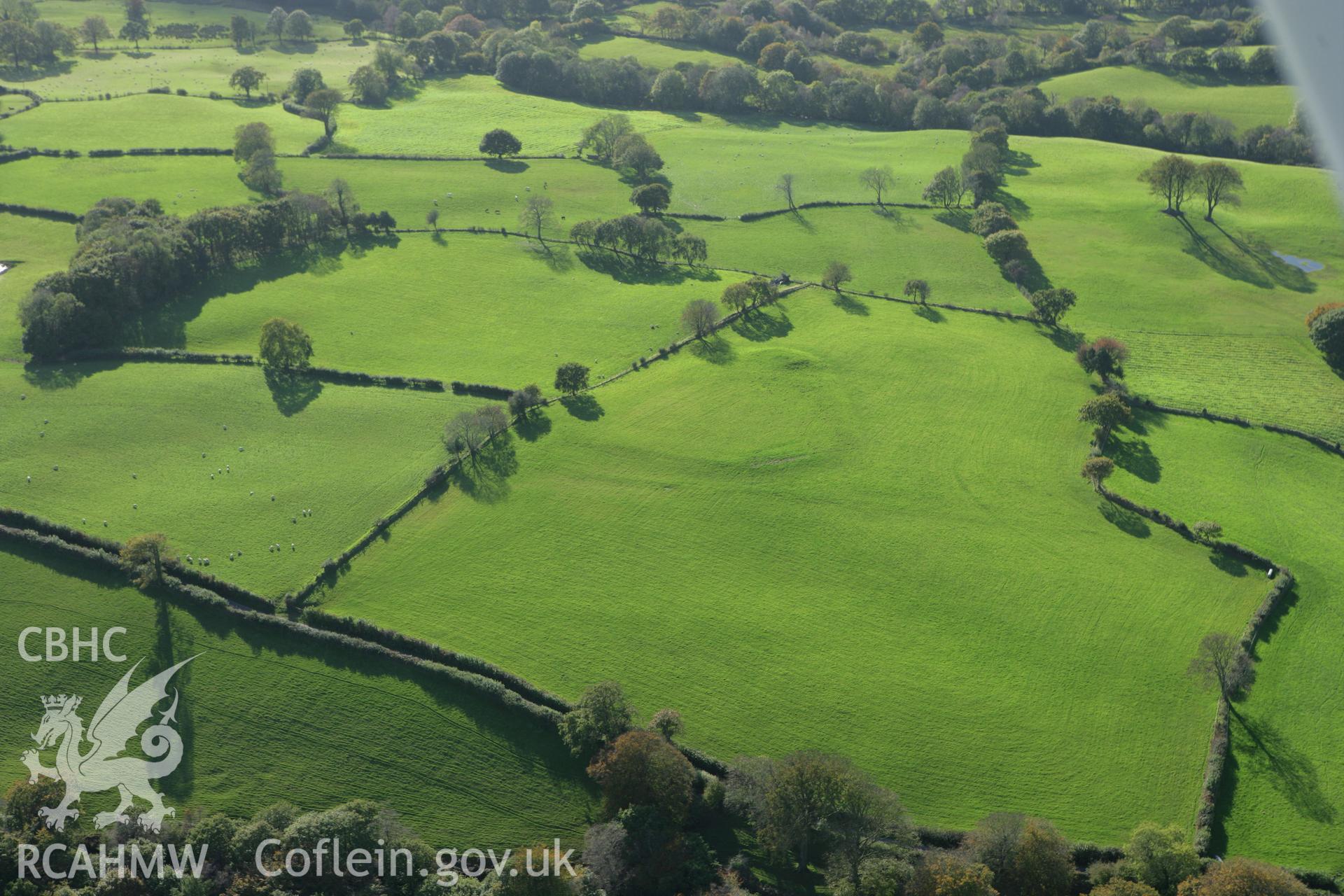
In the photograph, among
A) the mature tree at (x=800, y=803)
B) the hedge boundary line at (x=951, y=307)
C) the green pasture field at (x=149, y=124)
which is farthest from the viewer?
the green pasture field at (x=149, y=124)

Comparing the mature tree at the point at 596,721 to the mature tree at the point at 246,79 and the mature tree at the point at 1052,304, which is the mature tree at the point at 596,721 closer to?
the mature tree at the point at 1052,304

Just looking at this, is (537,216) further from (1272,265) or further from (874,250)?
(1272,265)

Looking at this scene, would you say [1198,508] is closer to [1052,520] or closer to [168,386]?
[1052,520]

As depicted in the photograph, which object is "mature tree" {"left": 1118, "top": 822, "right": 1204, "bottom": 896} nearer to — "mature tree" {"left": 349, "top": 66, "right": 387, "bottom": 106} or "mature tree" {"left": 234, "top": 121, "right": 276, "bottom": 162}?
"mature tree" {"left": 234, "top": 121, "right": 276, "bottom": 162}

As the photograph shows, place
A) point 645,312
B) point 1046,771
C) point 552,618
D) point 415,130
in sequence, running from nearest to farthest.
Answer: point 1046,771
point 552,618
point 645,312
point 415,130

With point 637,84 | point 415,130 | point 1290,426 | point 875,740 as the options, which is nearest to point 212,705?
point 875,740

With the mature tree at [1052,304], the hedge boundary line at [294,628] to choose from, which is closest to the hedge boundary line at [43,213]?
the hedge boundary line at [294,628]

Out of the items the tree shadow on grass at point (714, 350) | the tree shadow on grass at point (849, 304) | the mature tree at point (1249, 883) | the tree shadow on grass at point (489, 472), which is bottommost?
the tree shadow on grass at point (489, 472)
